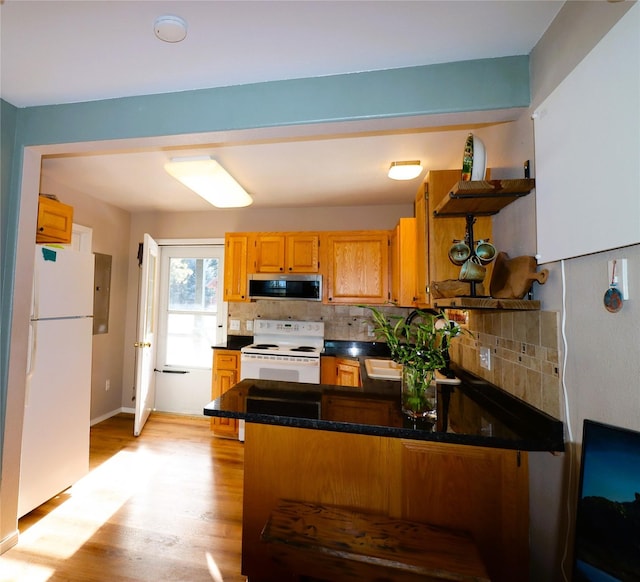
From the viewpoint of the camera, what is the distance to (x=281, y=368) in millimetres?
3068

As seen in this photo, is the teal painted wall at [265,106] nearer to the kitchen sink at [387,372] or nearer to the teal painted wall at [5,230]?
the teal painted wall at [5,230]

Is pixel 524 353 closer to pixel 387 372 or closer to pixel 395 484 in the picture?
pixel 395 484

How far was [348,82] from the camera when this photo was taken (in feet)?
4.83

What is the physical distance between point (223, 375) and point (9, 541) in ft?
5.91

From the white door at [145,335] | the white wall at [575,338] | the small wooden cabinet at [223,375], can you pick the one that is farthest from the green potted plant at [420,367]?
the white door at [145,335]

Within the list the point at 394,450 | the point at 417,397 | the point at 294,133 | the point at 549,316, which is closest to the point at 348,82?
the point at 294,133

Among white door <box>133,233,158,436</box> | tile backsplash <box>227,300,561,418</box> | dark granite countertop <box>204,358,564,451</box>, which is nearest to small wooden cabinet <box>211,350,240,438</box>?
white door <box>133,233,158,436</box>

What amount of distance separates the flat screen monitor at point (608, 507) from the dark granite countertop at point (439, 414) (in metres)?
0.27

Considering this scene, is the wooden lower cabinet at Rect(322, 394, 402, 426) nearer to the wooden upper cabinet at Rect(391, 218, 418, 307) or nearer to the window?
the wooden upper cabinet at Rect(391, 218, 418, 307)

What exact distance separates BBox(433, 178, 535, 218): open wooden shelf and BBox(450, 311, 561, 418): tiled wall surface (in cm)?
52

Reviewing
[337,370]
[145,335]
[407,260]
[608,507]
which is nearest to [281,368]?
[337,370]

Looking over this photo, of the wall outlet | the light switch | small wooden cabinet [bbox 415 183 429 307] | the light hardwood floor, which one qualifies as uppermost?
small wooden cabinet [bbox 415 183 429 307]

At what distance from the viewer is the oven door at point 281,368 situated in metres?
3.02

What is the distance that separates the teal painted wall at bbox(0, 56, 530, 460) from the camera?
4.52 feet
